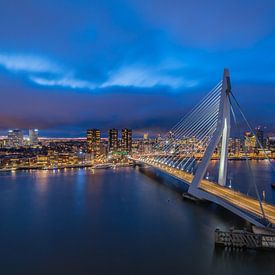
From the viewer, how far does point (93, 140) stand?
44.6m

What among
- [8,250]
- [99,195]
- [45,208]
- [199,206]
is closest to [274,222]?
[199,206]

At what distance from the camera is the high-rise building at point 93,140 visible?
41.8 meters

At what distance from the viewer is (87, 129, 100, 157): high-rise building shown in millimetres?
41844

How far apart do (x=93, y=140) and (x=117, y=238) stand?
3865cm

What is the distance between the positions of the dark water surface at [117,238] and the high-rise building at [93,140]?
31.0m

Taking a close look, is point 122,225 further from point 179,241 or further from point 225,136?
point 225,136

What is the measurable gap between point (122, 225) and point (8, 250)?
8.52 feet

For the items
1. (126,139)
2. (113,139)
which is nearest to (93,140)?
(113,139)

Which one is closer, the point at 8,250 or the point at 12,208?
the point at 8,250

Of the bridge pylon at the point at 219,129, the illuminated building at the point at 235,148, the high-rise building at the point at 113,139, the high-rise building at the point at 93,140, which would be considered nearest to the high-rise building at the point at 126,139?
the high-rise building at the point at 113,139

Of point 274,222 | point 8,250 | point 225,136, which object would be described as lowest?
point 8,250

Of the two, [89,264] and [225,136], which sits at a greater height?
[225,136]

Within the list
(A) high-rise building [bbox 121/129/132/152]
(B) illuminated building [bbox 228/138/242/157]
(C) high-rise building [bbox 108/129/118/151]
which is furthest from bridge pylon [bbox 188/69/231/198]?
(A) high-rise building [bbox 121/129/132/152]

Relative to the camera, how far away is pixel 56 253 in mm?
5637
